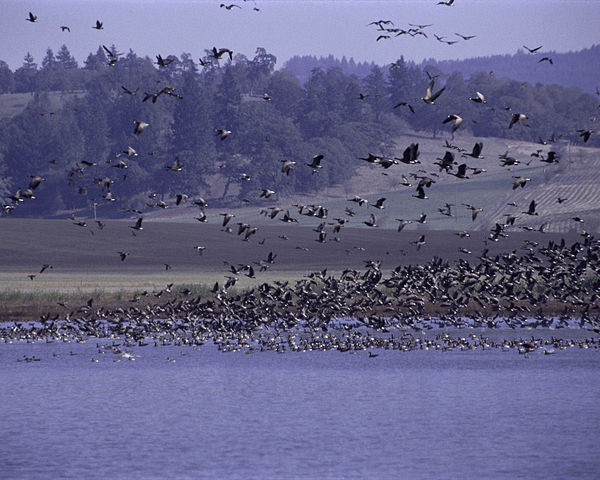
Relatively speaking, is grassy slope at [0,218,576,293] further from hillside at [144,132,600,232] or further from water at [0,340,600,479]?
water at [0,340,600,479]

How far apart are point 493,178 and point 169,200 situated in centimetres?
5920

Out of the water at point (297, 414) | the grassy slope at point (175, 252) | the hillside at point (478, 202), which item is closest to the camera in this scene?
the water at point (297, 414)

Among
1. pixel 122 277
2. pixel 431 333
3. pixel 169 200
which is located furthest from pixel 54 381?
pixel 169 200

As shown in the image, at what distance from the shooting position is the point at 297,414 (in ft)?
118

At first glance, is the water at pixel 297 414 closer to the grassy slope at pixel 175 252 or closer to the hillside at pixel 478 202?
the grassy slope at pixel 175 252

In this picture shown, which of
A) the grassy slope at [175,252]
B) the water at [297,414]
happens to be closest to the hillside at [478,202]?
the grassy slope at [175,252]

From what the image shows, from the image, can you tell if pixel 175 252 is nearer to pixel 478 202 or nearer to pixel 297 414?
pixel 478 202

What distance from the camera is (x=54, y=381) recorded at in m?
42.1

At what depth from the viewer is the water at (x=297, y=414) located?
28969 mm

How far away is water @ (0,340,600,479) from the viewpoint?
29.0 m

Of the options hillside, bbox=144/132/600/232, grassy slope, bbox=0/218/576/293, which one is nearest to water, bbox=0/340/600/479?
grassy slope, bbox=0/218/576/293

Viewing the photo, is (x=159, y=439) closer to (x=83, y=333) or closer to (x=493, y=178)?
(x=83, y=333)

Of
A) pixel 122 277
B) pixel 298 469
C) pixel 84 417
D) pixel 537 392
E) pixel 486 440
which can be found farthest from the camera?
pixel 122 277

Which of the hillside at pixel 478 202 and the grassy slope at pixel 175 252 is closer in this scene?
the grassy slope at pixel 175 252
